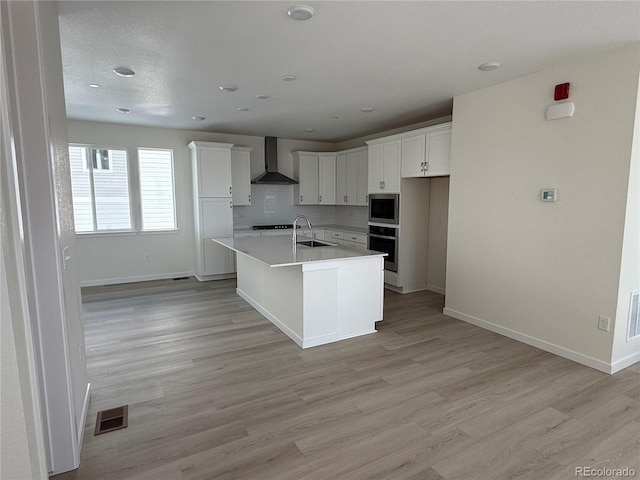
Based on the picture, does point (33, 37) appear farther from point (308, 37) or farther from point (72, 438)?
point (72, 438)

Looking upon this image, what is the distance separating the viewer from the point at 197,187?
5895mm

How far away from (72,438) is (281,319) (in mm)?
2175

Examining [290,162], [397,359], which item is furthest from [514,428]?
[290,162]

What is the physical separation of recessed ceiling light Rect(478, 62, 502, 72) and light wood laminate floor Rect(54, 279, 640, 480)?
103 inches

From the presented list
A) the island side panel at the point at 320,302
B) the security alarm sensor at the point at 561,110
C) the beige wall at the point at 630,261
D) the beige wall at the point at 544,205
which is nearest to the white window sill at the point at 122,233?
the island side panel at the point at 320,302

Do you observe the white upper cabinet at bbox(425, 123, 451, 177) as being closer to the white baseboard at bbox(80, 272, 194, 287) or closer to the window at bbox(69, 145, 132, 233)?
the white baseboard at bbox(80, 272, 194, 287)

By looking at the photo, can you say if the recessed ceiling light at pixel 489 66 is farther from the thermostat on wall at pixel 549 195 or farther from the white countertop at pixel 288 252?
the white countertop at pixel 288 252

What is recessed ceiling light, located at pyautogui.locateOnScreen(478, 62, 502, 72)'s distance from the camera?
119 inches

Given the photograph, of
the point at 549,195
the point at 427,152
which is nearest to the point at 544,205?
the point at 549,195

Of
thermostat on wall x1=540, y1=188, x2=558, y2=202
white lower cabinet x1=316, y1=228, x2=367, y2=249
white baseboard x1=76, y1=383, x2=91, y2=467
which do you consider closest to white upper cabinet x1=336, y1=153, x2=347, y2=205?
white lower cabinet x1=316, y1=228, x2=367, y2=249

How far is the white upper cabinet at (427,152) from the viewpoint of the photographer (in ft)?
14.3

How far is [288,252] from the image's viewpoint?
12.1 ft

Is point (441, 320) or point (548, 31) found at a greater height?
point (548, 31)

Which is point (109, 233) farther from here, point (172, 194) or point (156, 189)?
point (172, 194)
